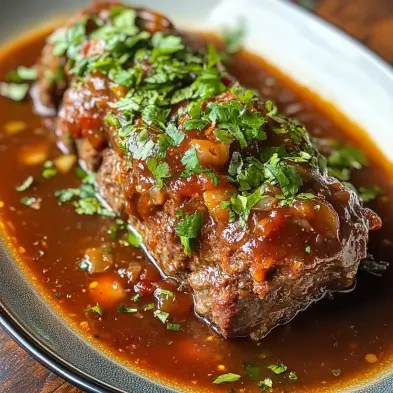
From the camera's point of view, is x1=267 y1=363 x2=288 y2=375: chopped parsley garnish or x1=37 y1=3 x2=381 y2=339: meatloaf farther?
x1=267 y1=363 x2=288 y2=375: chopped parsley garnish

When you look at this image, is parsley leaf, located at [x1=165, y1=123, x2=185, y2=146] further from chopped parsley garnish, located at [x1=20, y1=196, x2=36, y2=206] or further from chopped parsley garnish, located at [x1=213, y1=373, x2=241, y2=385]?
chopped parsley garnish, located at [x1=213, y1=373, x2=241, y2=385]

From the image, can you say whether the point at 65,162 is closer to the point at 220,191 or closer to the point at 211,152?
the point at 211,152

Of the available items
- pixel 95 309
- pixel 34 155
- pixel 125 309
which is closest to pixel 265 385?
pixel 125 309

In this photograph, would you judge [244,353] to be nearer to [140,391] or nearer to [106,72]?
[140,391]

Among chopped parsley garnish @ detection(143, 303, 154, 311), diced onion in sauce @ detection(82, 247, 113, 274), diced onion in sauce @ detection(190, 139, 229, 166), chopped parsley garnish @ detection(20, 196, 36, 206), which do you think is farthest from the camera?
chopped parsley garnish @ detection(20, 196, 36, 206)

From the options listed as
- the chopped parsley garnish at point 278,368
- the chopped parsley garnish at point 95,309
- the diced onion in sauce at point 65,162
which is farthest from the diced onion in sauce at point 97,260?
the chopped parsley garnish at point 278,368

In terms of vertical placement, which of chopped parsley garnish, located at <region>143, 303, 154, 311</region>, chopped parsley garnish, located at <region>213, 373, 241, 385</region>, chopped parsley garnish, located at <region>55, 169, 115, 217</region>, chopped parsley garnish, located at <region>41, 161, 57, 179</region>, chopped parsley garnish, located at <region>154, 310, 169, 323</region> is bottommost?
chopped parsley garnish, located at <region>41, 161, 57, 179</region>

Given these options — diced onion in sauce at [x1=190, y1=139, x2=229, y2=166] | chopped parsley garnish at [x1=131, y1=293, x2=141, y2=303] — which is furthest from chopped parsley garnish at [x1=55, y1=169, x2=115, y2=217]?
diced onion in sauce at [x1=190, y1=139, x2=229, y2=166]
